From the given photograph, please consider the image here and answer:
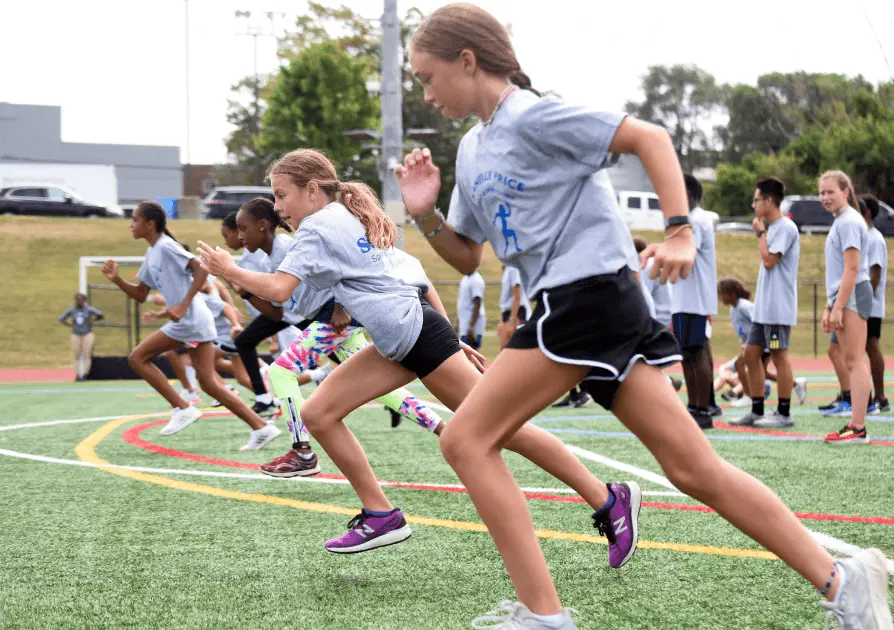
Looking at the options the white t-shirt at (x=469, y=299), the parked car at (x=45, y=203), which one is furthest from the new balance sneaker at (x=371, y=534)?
the parked car at (x=45, y=203)

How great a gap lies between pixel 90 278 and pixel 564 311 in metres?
30.9

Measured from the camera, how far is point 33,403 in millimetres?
13305

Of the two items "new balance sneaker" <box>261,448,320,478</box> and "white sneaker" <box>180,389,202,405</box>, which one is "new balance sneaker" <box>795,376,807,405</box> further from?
"new balance sneaker" <box>261,448,320,478</box>

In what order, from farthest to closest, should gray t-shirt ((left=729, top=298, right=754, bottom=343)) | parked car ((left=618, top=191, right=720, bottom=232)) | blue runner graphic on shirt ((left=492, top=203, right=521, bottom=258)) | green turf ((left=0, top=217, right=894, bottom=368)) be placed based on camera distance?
parked car ((left=618, top=191, right=720, bottom=232))
green turf ((left=0, top=217, right=894, bottom=368))
gray t-shirt ((left=729, top=298, right=754, bottom=343))
blue runner graphic on shirt ((left=492, top=203, right=521, bottom=258))

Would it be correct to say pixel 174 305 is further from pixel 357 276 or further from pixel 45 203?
pixel 45 203

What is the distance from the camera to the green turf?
27125 mm

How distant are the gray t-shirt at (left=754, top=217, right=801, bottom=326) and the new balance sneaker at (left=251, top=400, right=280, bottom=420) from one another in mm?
4497

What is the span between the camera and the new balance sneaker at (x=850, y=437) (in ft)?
Answer: 24.0

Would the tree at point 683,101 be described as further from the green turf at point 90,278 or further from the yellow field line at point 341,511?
the yellow field line at point 341,511

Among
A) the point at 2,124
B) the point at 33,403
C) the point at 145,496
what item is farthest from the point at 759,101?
the point at 145,496

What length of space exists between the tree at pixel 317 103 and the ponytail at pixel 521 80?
159ft

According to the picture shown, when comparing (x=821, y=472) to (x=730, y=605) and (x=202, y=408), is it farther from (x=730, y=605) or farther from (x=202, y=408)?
(x=202, y=408)

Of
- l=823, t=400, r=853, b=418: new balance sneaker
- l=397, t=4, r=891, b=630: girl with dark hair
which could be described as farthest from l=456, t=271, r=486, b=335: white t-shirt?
l=397, t=4, r=891, b=630: girl with dark hair

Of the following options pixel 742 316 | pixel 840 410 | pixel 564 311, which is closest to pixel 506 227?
pixel 564 311
